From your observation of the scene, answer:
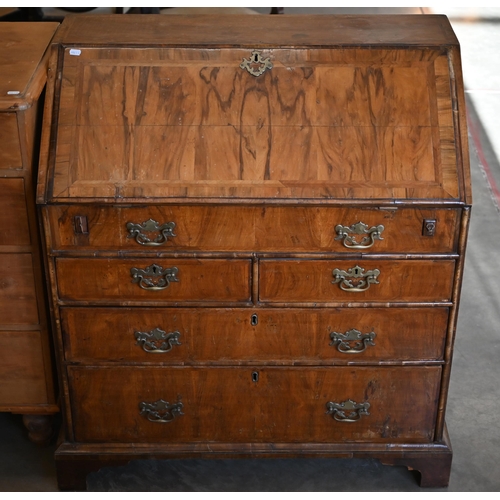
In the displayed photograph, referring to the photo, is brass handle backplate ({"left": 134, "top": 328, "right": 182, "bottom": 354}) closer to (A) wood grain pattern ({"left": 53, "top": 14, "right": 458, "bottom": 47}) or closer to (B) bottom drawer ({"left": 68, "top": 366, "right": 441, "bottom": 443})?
(B) bottom drawer ({"left": 68, "top": 366, "right": 441, "bottom": 443})

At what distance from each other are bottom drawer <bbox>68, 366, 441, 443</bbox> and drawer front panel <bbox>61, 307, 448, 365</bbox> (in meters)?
0.05

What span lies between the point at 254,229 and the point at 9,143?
2.53 feet

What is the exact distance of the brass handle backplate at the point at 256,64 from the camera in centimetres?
259

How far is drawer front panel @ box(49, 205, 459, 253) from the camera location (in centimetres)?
248

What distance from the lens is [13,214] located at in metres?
2.62

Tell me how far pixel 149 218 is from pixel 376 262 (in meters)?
0.70

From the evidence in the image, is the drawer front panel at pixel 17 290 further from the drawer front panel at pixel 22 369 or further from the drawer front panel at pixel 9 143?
the drawer front panel at pixel 9 143

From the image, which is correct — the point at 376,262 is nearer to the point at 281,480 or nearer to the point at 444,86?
the point at 444,86

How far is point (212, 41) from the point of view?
8.58ft

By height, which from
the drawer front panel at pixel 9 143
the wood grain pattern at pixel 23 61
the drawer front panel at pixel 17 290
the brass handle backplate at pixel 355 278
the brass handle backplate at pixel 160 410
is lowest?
the brass handle backplate at pixel 160 410

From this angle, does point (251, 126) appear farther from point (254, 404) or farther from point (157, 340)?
point (254, 404)


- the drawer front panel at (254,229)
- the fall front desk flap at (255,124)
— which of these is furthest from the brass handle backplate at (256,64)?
the drawer front panel at (254,229)

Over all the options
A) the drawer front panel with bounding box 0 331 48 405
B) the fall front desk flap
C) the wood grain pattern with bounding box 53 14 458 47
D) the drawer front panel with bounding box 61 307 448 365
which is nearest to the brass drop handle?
the fall front desk flap

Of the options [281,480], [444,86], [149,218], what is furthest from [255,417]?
[444,86]
